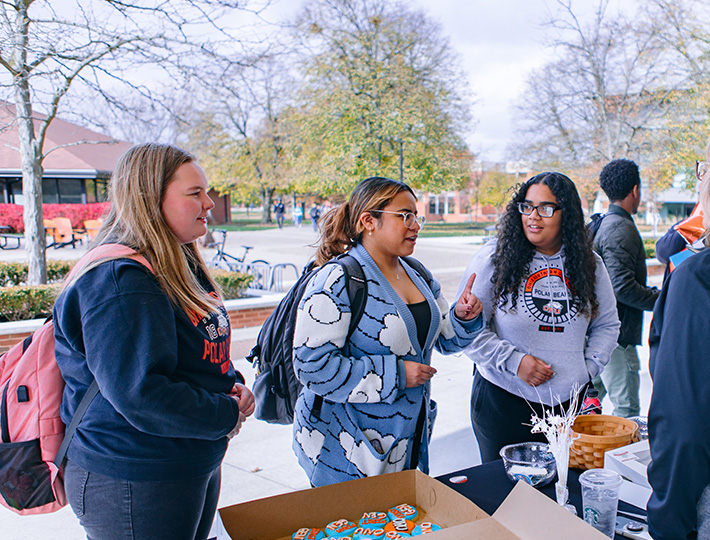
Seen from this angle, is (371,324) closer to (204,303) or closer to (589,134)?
(204,303)

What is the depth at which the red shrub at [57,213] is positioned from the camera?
64.8 feet

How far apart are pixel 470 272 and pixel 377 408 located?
903mm

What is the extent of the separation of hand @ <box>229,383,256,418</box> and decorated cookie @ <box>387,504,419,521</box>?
532 mm

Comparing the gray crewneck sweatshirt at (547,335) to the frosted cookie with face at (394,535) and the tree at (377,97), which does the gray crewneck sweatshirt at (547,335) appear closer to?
the frosted cookie with face at (394,535)

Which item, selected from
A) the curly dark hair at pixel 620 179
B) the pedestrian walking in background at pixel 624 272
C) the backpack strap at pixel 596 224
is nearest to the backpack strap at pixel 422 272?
the pedestrian walking in background at pixel 624 272

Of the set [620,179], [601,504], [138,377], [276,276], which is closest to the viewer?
[138,377]

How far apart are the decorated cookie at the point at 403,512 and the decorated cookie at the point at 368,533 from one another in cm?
7

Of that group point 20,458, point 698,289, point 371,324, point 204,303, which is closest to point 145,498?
point 20,458

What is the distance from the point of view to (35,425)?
5.15 feet

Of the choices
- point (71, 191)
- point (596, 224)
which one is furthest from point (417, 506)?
point (71, 191)

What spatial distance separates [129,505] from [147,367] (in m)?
0.40

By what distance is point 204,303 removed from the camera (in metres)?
1.64

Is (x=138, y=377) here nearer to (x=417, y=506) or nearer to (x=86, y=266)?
(x=86, y=266)

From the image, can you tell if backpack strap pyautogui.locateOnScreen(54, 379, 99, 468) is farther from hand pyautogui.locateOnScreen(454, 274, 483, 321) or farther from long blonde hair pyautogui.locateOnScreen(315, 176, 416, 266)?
hand pyautogui.locateOnScreen(454, 274, 483, 321)
